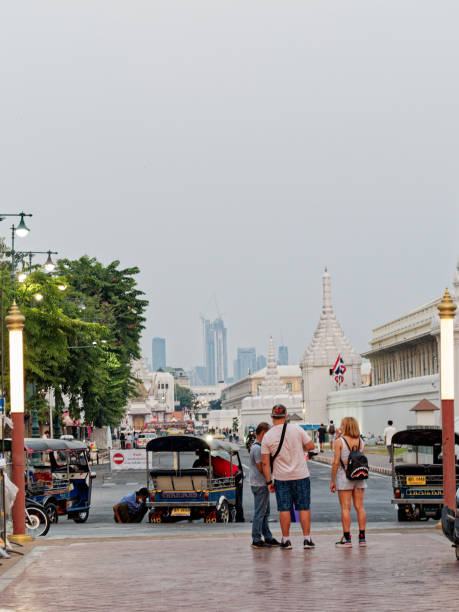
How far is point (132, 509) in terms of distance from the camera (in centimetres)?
2419

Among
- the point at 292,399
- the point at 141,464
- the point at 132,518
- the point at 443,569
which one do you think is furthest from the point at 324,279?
the point at 443,569

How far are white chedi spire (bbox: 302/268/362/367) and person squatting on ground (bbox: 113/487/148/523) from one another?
113m

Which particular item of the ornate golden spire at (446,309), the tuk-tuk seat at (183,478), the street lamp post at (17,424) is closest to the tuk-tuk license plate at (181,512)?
the tuk-tuk seat at (183,478)

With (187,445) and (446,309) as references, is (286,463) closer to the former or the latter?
(446,309)

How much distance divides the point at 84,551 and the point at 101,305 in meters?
67.1

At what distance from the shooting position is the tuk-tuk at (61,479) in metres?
24.8

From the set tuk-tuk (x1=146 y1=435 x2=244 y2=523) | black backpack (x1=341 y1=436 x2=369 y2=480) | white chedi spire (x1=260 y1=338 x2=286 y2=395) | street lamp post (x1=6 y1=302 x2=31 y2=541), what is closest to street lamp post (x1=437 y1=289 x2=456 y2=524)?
black backpack (x1=341 y1=436 x2=369 y2=480)

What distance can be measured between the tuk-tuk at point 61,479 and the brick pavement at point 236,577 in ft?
24.6

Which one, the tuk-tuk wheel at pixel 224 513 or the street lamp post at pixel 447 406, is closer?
the street lamp post at pixel 447 406

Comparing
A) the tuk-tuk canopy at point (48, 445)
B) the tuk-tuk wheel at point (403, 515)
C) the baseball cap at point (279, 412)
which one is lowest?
the tuk-tuk wheel at point (403, 515)

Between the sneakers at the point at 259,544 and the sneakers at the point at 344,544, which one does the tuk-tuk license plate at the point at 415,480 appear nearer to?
the sneakers at the point at 344,544

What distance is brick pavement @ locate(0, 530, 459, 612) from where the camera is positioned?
11.1 m

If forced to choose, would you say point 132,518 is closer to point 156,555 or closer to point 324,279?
point 156,555

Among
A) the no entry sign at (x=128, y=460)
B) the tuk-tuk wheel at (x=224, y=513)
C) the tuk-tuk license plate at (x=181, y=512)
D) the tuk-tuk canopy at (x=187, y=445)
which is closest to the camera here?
the tuk-tuk license plate at (x=181, y=512)
